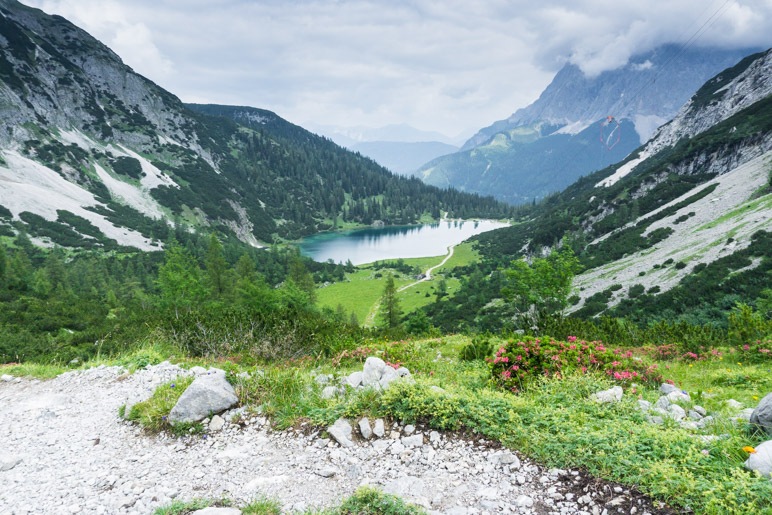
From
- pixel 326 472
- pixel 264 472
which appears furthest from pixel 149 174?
pixel 326 472

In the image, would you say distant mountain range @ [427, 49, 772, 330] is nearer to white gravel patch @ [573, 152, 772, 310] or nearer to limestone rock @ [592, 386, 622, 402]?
white gravel patch @ [573, 152, 772, 310]

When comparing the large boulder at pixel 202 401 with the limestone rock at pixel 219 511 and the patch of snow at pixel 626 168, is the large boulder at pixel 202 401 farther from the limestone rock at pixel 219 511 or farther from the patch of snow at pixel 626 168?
the patch of snow at pixel 626 168

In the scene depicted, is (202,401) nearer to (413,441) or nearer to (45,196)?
(413,441)

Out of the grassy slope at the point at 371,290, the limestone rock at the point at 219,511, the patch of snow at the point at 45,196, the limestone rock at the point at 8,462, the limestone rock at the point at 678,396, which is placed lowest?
the grassy slope at the point at 371,290

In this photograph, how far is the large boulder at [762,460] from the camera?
182 inches

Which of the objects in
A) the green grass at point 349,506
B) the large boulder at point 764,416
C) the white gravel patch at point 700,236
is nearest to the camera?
the green grass at point 349,506

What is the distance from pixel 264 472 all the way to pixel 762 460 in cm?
738

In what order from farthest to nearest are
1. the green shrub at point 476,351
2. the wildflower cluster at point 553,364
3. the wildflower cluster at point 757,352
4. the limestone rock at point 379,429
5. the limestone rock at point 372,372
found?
1. the green shrub at point 476,351
2. the wildflower cluster at point 757,352
3. the wildflower cluster at point 553,364
4. the limestone rock at point 372,372
5. the limestone rock at point 379,429

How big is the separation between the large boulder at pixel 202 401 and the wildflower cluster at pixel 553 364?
6678mm

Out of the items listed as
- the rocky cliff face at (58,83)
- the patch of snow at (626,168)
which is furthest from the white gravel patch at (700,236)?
the rocky cliff face at (58,83)

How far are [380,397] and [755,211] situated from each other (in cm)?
6405

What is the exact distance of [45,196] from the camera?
114188 mm

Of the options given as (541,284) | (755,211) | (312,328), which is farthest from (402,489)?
(755,211)

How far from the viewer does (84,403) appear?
9602 millimetres
